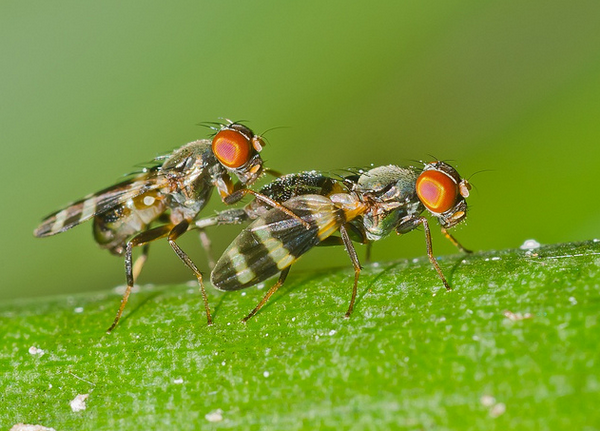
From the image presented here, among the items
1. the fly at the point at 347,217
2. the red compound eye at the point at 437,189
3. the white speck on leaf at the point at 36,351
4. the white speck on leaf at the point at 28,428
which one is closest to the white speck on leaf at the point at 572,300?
the fly at the point at 347,217

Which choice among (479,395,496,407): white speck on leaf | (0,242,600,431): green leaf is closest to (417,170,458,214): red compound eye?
(0,242,600,431): green leaf

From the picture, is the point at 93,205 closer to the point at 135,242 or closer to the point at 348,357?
the point at 135,242

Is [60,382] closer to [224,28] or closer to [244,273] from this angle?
[244,273]

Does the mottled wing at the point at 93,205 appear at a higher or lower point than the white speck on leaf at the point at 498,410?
higher

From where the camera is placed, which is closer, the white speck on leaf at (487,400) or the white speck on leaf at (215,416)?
the white speck on leaf at (487,400)

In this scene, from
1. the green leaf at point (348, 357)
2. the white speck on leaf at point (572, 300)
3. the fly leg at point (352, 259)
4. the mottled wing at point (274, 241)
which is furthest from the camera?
the mottled wing at point (274, 241)

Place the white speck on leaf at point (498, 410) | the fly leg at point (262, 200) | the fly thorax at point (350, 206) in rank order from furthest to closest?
1. the fly thorax at point (350, 206)
2. the fly leg at point (262, 200)
3. the white speck on leaf at point (498, 410)

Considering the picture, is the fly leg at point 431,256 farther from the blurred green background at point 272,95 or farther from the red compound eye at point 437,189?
the blurred green background at point 272,95

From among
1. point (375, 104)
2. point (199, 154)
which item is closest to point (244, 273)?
point (199, 154)
